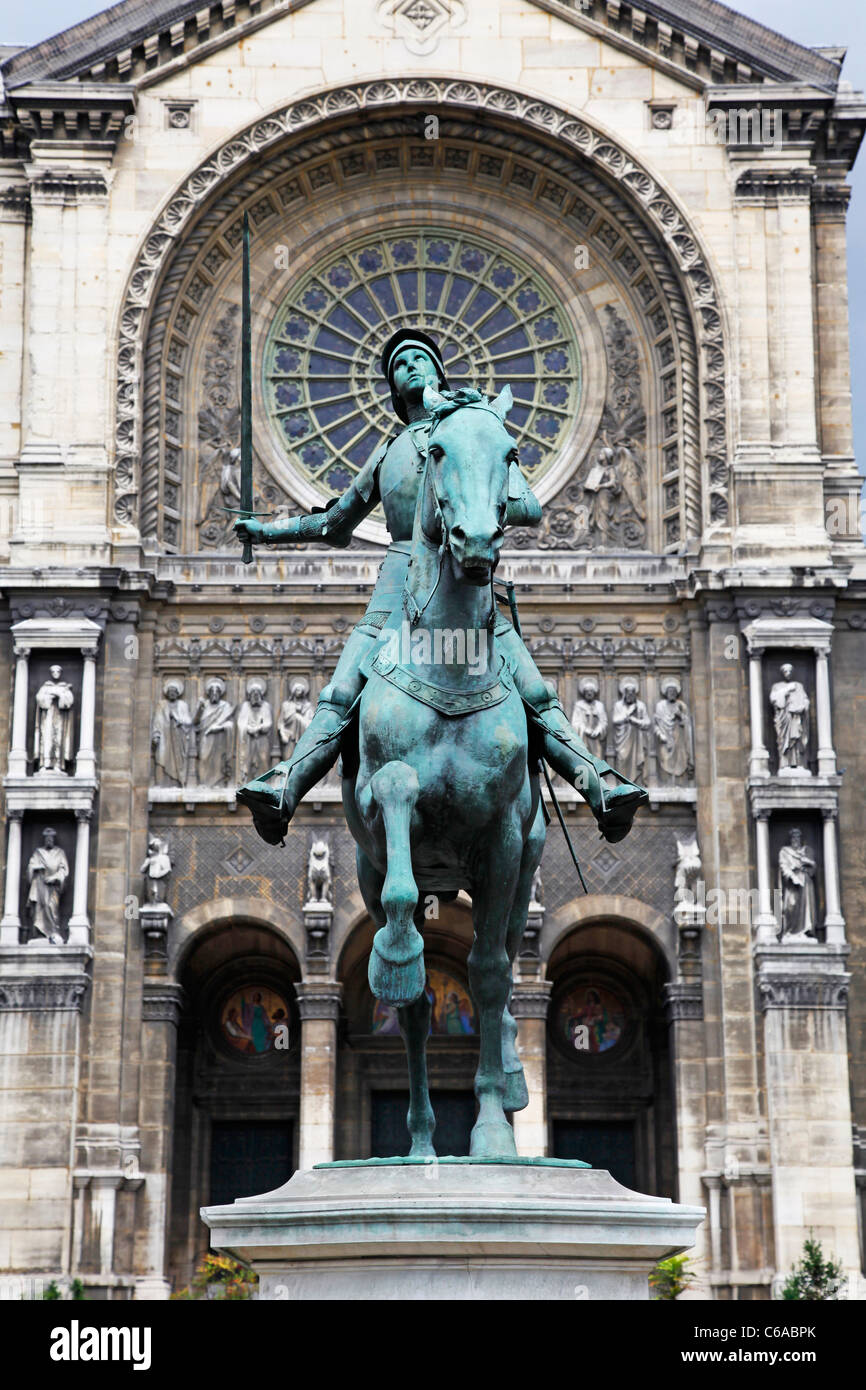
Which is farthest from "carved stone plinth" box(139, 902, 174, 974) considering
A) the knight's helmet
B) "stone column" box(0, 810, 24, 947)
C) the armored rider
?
the armored rider

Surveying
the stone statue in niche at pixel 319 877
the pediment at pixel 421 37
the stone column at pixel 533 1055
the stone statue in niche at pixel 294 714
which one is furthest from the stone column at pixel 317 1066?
the pediment at pixel 421 37

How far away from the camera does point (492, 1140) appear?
10250 millimetres

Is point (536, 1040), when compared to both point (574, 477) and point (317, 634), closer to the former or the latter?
Result: point (317, 634)

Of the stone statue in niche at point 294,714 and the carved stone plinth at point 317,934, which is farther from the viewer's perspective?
the stone statue in niche at point 294,714

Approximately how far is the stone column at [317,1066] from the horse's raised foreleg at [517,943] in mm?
17814

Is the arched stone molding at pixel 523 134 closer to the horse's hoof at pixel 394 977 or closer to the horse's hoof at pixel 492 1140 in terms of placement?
the horse's hoof at pixel 492 1140

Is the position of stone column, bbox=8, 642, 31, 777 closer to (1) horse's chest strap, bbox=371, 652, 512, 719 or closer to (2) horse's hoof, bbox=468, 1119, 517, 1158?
(1) horse's chest strap, bbox=371, 652, 512, 719

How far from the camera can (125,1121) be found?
28547mm

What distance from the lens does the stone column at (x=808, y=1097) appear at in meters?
27.6

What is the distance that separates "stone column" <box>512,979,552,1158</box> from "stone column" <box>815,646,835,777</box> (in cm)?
487

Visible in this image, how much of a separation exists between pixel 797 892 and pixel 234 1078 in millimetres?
8741

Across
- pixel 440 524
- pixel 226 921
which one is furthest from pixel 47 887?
pixel 440 524
